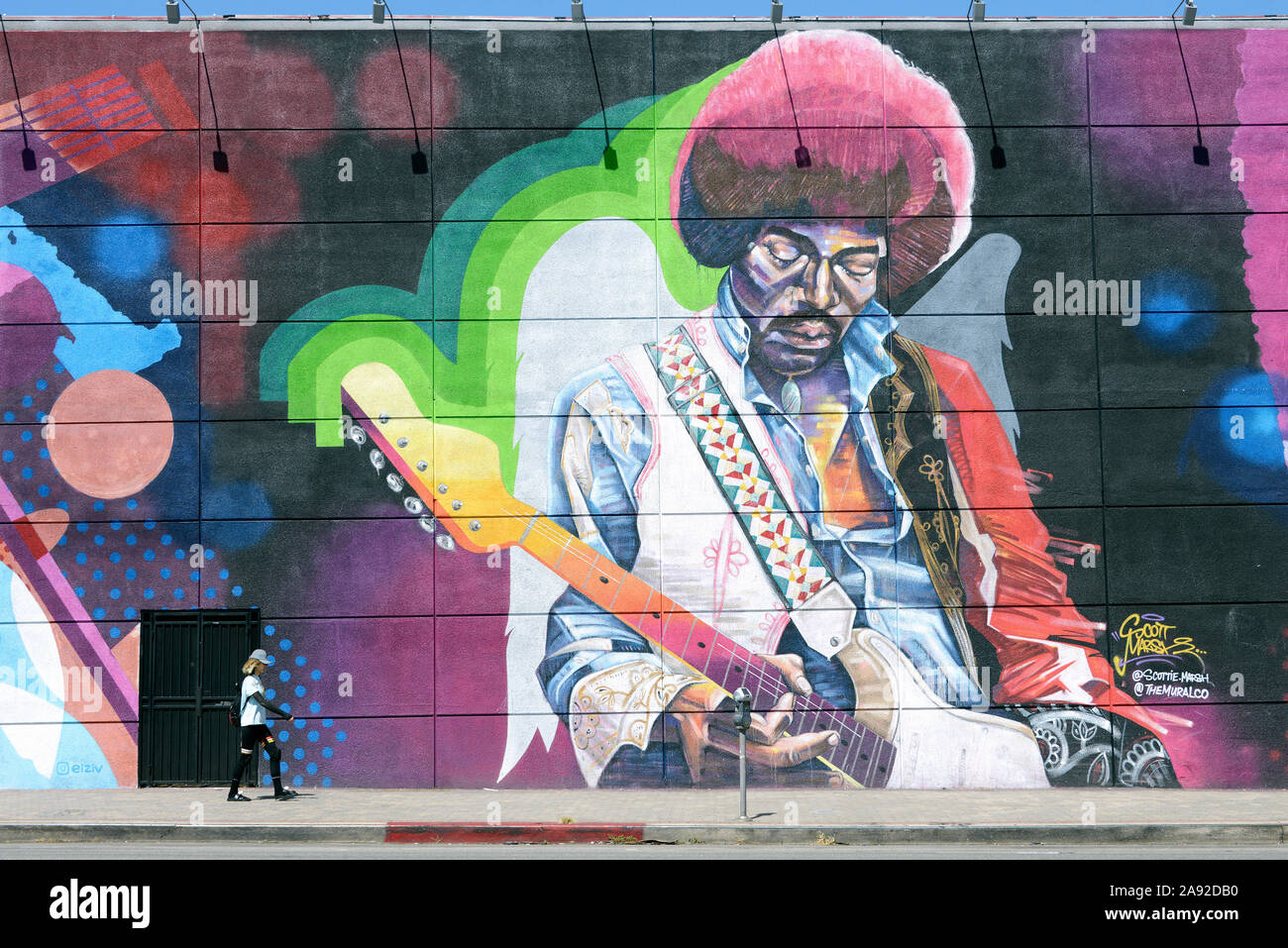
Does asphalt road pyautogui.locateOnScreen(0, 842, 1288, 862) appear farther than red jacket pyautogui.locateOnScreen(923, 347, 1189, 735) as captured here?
No

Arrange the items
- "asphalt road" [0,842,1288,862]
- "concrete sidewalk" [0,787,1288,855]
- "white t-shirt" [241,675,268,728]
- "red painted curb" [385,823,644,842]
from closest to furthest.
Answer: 1. "asphalt road" [0,842,1288,862]
2. "concrete sidewalk" [0,787,1288,855]
3. "red painted curb" [385,823,644,842]
4. "white t-shirt" [241,675,268,728]

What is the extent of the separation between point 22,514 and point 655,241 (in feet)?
28.1

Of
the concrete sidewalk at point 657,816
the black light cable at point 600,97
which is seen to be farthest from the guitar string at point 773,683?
the black light cable at point 600,97

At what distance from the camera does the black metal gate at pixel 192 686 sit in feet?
54.2

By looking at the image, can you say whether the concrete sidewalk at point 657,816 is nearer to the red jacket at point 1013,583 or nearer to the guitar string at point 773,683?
the guitar string at point 773,683

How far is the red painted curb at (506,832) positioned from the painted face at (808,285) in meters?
6.47

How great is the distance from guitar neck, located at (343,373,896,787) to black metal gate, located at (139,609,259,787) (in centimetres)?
269

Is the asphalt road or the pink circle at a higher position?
the pink circle

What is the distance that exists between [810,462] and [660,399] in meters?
2.04

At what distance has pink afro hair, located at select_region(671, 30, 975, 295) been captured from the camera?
55.6 feet

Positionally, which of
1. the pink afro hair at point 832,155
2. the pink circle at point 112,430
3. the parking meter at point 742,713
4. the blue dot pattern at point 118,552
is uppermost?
the pink afro hair at point 832,155

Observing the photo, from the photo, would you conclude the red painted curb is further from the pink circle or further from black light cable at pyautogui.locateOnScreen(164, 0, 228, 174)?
black light cable at pyautogui.locateOnScreen(164, 0, 228, 174)

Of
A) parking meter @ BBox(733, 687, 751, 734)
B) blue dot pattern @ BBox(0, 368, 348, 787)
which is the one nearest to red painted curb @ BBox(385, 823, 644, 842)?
parking meter @ BBox(733, 687, 751, 734)
